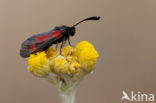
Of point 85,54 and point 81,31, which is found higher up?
point 81,31

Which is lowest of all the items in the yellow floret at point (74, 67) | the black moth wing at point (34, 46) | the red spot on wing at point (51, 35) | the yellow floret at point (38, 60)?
the yellow floret at point (74, 67)

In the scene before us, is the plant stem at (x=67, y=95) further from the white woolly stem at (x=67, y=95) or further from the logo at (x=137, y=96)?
the logo at (x=137, y=96)

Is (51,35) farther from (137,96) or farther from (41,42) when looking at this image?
(137,96)

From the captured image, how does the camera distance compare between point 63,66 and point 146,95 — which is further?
point 146,95

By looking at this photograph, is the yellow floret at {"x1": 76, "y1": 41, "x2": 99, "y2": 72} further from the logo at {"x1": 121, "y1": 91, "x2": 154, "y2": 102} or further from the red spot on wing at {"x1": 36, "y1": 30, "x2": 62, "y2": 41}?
the logo at {"x1": 121, "y1": 91, "x2": 154, "y2": 102}

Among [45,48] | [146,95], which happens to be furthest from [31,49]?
[146,95]

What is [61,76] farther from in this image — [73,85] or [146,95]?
[146,95]

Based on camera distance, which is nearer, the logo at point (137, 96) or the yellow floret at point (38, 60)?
the yellow floret at point (38, 60)

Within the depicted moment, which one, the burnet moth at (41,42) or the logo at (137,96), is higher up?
the burnet moth at (41,42)

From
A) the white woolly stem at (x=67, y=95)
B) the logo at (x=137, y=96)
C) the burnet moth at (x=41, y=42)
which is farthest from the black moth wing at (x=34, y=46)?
the logo at (x=137, y=96)
